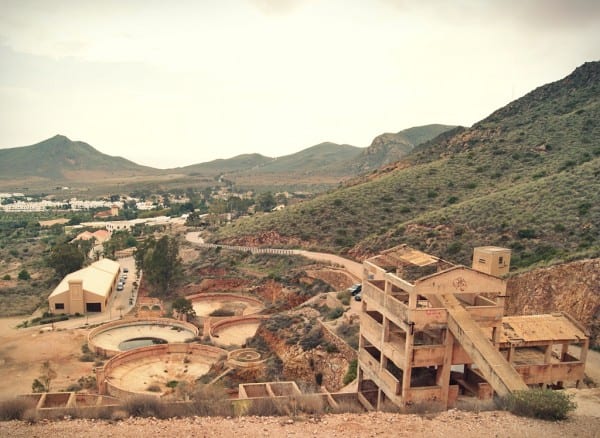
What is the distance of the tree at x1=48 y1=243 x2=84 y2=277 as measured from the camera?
139 feet

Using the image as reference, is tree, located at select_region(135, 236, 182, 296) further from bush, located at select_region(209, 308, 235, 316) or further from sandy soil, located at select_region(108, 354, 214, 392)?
sandy soil, located at select_region(108, 354, 214, 392)

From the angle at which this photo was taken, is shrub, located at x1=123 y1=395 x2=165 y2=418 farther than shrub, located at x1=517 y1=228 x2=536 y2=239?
No

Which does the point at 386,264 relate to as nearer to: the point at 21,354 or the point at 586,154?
the point at 21,354

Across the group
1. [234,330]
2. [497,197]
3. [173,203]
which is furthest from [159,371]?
[173,203]

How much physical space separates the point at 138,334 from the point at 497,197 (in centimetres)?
2746

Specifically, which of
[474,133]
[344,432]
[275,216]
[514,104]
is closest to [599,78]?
[514,104]

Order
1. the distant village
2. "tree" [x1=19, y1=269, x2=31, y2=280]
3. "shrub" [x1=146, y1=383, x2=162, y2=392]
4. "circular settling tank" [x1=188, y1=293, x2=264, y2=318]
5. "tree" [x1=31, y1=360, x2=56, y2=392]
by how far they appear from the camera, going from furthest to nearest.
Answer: the distant village
"tree" [x1=19, y1=269, x2=31, y2=280]
"circular settling tank" [x1=188, y1=293, x2=264, y2=318]
"shrub" [x1=146, y1=383, x2=162, y2=392]
"tree" [x1=31, y1=360, x2=56, y2=392]

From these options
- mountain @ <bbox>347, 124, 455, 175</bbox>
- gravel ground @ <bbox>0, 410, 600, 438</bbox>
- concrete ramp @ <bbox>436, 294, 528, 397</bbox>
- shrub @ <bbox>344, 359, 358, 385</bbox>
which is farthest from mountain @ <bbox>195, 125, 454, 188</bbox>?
gravel ground @ <bbox>0, 410, 600, 438</bbox>

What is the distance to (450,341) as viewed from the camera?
1248cm

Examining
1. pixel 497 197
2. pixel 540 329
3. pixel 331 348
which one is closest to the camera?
pixel 540 329

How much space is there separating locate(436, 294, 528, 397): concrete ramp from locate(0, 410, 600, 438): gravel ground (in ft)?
3.03

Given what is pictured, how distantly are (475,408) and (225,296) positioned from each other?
29302 millimetres

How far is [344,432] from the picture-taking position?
9.57 meters

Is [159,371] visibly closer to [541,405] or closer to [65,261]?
[541,405]
